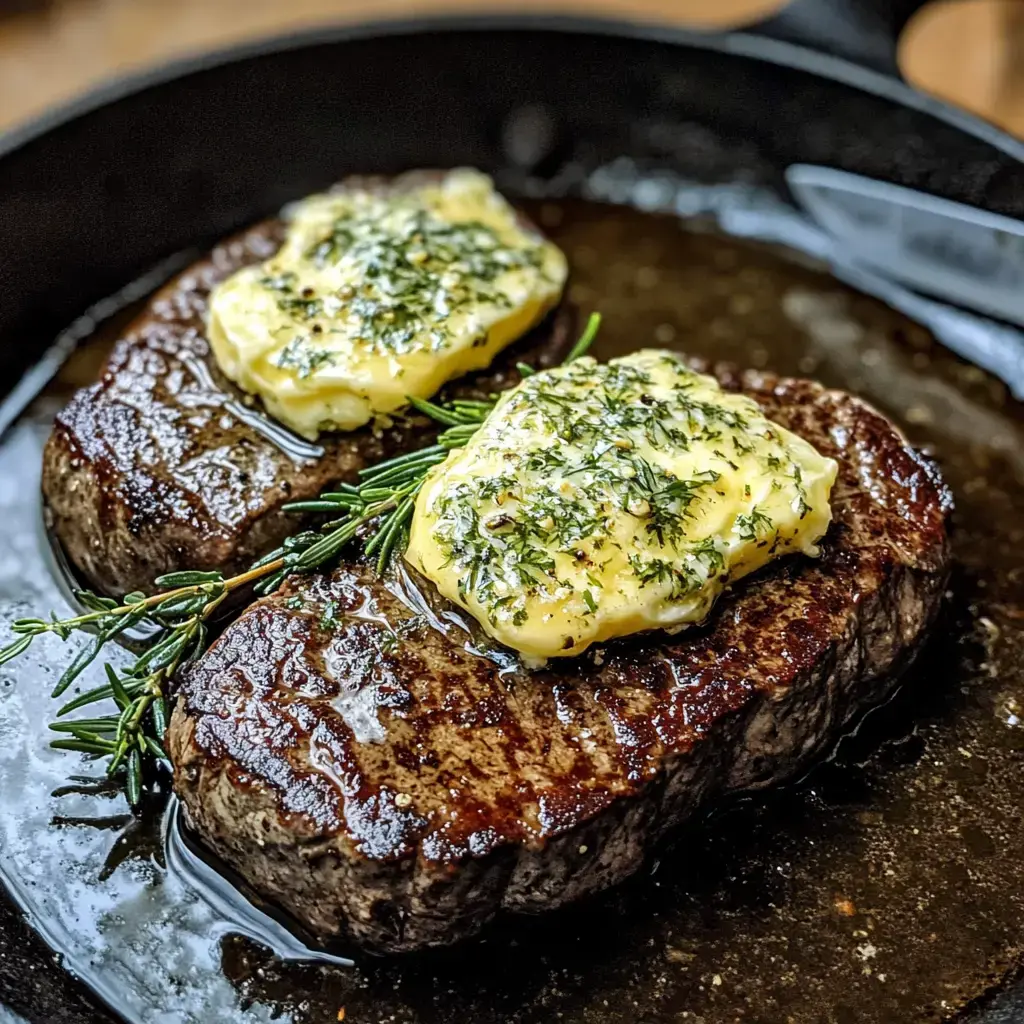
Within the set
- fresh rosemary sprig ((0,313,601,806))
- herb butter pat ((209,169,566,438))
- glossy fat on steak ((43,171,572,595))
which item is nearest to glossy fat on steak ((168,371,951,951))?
fresh rosemary sprig ((0,313,601,806))

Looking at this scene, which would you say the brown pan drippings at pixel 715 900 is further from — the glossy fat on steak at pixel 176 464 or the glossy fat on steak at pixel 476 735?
the glossy fat on steak at pixel 176 464

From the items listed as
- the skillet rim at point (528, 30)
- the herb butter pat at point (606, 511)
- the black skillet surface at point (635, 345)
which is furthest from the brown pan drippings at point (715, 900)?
the skillet rim at point (528, 30)

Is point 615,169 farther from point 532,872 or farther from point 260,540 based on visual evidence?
point 532,872

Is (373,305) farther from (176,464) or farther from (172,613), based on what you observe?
(172,613)

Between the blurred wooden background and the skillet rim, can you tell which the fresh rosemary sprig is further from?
the blurred wooden background

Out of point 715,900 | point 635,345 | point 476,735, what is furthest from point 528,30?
point 715,900

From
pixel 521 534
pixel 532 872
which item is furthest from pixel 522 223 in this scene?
pixel 532 872
